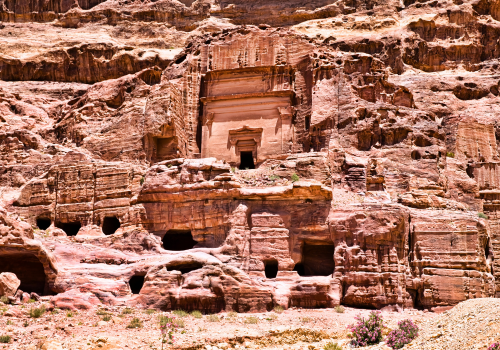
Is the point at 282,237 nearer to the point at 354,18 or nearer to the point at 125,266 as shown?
the point at 125,266

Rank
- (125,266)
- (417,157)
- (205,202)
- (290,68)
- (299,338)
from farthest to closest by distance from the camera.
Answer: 1. (290,68)
2. (417,157)
3. (205,202)
4. (125,266)
5. (299,338)

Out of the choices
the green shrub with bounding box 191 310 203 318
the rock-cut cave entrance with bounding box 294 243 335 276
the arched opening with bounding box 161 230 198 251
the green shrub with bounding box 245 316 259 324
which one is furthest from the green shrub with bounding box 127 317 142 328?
the rock-cut cave entrance with bounding box 294 243 335 276

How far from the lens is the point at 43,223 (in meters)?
30.5

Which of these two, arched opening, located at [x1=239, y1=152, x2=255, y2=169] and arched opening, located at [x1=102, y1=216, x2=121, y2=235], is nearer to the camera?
arched opening, located at [x1=102, y1=216, x2=121, y2=235]

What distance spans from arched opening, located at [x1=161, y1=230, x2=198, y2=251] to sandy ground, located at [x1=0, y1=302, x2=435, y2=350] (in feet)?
24.4

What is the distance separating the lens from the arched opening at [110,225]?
2941 centimetres

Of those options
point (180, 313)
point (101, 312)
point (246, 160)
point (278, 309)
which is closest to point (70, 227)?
point (101, 312)

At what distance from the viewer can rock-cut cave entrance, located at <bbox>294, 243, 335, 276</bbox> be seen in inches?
1057

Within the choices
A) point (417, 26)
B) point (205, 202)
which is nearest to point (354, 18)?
point (417, 26)

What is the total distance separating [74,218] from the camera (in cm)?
2962

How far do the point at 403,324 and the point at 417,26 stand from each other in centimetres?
4083

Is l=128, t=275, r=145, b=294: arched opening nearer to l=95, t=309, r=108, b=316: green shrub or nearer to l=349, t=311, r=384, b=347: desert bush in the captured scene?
l=95, t=309, r=108, b=316: green shrub

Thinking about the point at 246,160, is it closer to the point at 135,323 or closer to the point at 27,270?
the point at 27,270

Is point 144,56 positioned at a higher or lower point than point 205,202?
higher
